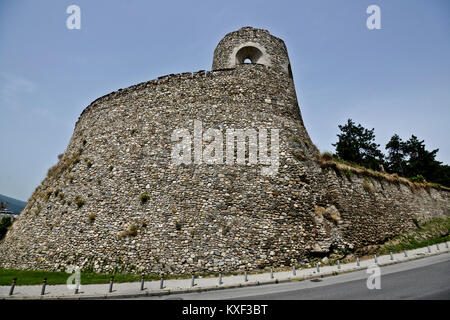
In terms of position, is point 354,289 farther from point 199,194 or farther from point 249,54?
point 249,54

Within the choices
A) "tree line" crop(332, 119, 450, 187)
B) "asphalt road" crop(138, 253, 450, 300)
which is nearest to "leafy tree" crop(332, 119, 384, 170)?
"tree line" crop(332, 119, 450, 187)

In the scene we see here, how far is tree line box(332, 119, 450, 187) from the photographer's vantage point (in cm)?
3791

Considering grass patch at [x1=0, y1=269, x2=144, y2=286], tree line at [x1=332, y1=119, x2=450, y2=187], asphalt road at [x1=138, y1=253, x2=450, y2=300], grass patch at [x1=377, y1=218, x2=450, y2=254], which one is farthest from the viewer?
tree line at [x1=332, y1=119, x2=450, y2=187]

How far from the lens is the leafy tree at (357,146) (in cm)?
3792

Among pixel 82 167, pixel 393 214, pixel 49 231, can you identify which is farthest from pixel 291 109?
pixel 49 231

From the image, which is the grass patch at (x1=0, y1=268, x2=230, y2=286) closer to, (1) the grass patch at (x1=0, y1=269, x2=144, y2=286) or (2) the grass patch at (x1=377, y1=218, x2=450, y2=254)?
(1) the grass patch at (x1=0, y1=269, x2=144, y2=286)

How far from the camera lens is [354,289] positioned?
306 inches

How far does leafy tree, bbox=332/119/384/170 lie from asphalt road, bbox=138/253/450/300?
30.3 metres

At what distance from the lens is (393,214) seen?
1688 cm

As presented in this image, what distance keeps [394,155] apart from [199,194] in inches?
1938

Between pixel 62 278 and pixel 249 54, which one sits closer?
pixel 62 278

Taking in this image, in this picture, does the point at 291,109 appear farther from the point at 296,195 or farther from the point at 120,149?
the point at 120,149

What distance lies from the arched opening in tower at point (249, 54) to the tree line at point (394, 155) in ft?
81.5

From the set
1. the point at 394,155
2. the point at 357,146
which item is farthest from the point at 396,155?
the point at 357,146
